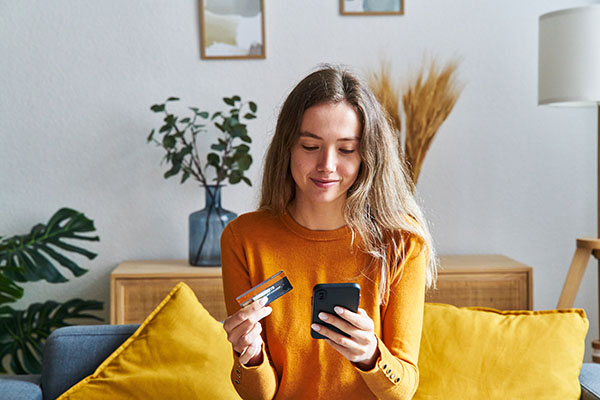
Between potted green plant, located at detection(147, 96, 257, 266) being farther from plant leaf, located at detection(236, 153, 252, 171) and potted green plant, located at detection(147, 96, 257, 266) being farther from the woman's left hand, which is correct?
the woman's left hand

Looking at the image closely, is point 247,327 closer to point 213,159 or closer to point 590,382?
point 590,382

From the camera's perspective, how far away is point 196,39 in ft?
8.57

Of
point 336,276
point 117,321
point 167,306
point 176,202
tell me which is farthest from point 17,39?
point 336,276

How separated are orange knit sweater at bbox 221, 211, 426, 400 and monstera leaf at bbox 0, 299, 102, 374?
4.04 ft

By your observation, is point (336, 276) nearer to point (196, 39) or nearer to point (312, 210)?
point (312, 210)

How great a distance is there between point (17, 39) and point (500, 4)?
2.06 m

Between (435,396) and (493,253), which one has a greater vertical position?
(493,253)

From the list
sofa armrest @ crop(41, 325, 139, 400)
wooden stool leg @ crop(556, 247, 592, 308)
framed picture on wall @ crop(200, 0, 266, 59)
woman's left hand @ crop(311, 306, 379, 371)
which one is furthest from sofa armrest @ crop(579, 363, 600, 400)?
framed picture on wall @ crop(200, 0, 266, 59)

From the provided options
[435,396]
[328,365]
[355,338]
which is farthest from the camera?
[435,396]

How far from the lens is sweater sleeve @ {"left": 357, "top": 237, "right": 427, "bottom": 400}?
1.26 m

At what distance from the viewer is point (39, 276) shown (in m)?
2.27

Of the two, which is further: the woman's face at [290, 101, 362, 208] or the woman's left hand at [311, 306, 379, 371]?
the woman's face at [290, 101, 362, 208]

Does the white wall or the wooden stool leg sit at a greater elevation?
the white wall

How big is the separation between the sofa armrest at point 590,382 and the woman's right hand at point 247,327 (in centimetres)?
97
